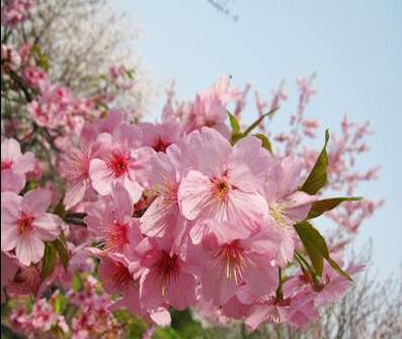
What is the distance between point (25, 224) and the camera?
1260mm

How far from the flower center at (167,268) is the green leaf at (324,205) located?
0.30 m

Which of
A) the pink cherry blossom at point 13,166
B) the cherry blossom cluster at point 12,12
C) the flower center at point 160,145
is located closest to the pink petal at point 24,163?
the pink cherry blossom at point 13,166

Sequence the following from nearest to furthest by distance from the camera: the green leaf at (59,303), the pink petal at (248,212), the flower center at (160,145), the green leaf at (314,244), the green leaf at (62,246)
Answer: the pink petal at (248,212) → the green leaf at (314,244) → the green leaf at (62,246) → the flower center at (160,145) → the green leaf at (59,303)

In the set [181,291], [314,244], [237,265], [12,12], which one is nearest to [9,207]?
[181,291]

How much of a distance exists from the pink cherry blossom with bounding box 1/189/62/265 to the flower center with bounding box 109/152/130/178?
198 mm

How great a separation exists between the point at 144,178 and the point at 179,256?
0.32m

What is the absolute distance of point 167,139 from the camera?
4.83ft

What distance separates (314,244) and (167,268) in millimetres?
314

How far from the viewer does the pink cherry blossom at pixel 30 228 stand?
4.06ft

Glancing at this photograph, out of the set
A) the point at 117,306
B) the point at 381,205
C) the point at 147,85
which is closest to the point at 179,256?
the point at 117,306

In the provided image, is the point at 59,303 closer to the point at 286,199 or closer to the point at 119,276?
the point at 119,276

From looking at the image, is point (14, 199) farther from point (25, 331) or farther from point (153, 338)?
point (25, 331)

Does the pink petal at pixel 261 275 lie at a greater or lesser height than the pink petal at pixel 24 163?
greater

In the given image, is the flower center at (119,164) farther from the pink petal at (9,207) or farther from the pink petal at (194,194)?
the pink petal at (194,194)
